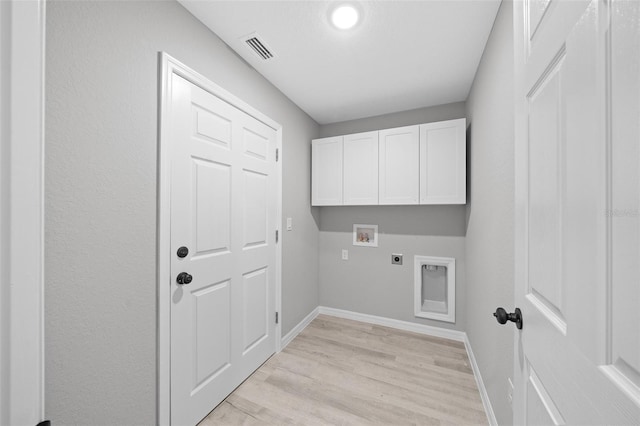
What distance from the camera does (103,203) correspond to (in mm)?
1049

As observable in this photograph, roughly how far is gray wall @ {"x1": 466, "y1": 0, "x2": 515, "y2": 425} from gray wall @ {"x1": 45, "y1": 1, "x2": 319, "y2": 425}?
5.91ft

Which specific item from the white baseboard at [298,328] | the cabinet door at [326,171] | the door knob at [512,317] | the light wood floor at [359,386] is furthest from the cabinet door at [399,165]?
the door knob at [512,317]

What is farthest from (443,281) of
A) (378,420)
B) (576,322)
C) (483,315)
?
(576,322)

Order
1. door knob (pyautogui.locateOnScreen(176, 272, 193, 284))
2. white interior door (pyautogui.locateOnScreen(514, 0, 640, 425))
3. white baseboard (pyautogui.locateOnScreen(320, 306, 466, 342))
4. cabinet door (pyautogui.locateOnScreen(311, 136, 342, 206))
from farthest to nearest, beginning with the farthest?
cabinet door (pyautogui.locateOnScreen(311, 136, 342, 206)) < white baseboard (pyautogui.locateOnScreen(320, 306, 466, 342)) < door knob (pyautogui.locateOnScreen(176, 272, 193, 284)) < white interior door (pyautogui.locateOnScreen(514, 0, 640, 425))

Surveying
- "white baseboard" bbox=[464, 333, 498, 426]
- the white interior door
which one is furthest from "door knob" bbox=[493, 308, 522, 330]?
"white baseboard" bbox=[464, 333, 498, 426]

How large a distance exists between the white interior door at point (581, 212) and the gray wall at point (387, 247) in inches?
75.7

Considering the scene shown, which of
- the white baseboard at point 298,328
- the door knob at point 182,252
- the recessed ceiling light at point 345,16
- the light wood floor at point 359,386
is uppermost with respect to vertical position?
the recessed ceiling light at point 345,16

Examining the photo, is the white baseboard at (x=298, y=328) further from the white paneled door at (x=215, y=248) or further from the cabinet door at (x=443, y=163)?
the cabinet door at (x=443, y=163)

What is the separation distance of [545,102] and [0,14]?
3.97ft

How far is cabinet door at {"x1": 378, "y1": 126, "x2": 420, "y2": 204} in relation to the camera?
7.96 feet

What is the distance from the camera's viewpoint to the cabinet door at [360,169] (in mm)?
2611

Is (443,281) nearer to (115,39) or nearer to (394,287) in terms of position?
(394,287)

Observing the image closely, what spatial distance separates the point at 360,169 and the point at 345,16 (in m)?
1.45

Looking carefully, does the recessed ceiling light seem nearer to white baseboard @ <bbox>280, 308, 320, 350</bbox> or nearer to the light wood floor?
the light wood floor
